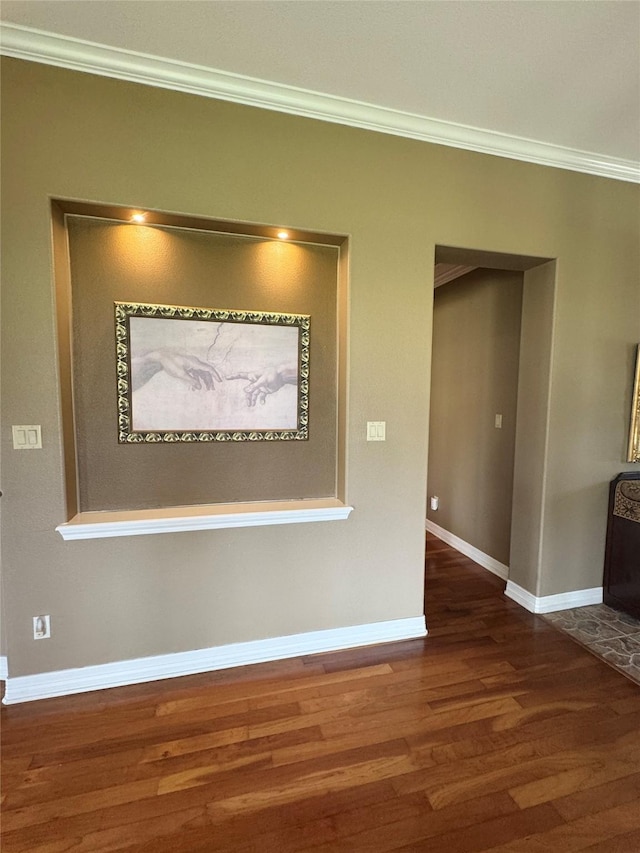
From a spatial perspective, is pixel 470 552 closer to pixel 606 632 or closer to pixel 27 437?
pixel 606 632

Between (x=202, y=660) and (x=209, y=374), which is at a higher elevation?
(x=209, y=374)

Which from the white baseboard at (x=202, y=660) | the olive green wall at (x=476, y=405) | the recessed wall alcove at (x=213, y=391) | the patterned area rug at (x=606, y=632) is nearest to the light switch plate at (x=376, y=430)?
the recessed wall alcove at (x=213, y=391)

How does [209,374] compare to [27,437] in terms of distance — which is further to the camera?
[209,374]

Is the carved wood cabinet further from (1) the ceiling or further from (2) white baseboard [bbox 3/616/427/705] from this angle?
(1) the ceiling

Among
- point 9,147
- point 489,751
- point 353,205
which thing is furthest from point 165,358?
point 489,751

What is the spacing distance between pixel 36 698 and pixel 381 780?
1623 mm

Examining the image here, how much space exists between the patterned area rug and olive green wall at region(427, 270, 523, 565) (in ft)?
2.00

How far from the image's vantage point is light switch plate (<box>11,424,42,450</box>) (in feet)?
5.85

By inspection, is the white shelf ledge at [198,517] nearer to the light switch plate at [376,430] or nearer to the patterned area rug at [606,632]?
the light switch plate at [376,430]

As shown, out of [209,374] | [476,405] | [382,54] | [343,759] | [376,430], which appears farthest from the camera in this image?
[476,405]

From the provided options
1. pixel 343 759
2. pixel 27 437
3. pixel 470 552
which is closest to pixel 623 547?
pixel 470 552

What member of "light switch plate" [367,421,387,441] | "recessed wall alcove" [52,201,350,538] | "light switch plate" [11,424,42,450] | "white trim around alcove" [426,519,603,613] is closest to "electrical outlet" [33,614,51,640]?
"recessed wall alcove" [52,201,350,538]

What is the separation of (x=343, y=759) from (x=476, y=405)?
2729 mm

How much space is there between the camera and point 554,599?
105 inches
